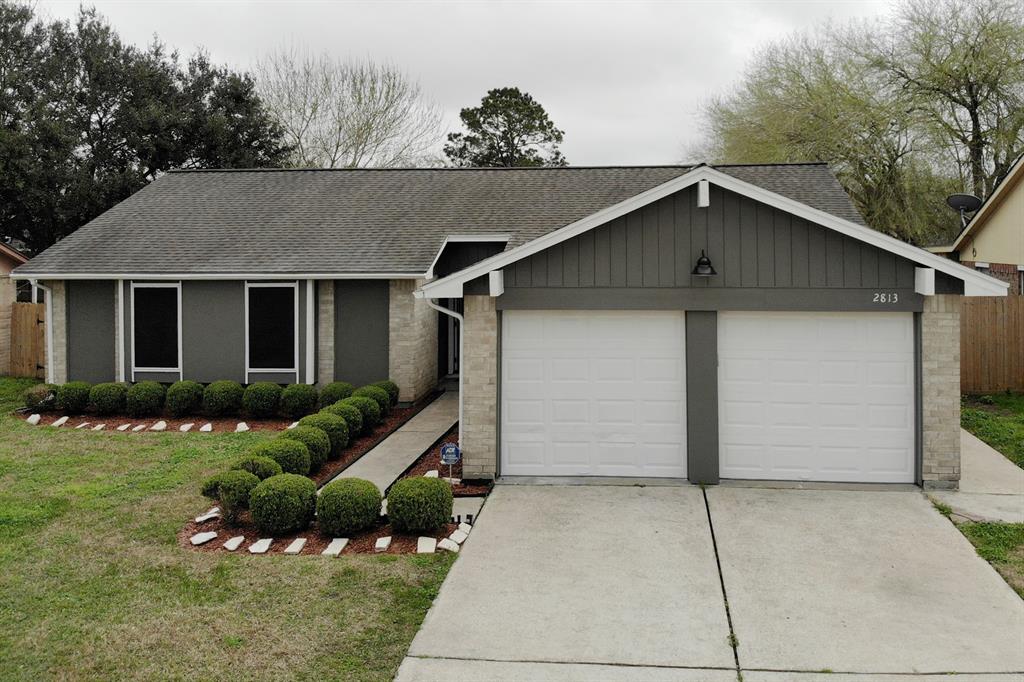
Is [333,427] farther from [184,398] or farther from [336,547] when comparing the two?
[184,398]

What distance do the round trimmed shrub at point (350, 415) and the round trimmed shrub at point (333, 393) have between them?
1789 millimetres

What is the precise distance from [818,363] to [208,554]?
21.9ft

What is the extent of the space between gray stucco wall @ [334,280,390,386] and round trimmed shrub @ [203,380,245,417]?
1851 millimetres

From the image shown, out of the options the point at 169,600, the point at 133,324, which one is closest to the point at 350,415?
the point at 169,600

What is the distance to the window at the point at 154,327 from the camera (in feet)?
47.6

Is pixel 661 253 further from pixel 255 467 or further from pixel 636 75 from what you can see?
pixel 636 75

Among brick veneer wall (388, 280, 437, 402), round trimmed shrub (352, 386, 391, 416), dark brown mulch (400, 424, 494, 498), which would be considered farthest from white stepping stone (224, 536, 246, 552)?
brick veneer wall (388, 280, 437, 402)

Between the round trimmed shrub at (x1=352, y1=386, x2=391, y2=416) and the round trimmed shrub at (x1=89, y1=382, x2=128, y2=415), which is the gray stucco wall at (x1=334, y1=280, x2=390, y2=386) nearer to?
the round trimmed shrub at (x1=352, y1=386, x2=391, y2=416)

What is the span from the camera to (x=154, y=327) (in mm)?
14539

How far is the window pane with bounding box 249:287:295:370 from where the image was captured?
1422 centimetres

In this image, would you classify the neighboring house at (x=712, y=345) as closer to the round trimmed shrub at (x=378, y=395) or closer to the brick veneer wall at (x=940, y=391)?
the brick veneer wall at (x=940, y=391)

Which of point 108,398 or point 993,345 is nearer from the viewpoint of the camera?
point 108,398

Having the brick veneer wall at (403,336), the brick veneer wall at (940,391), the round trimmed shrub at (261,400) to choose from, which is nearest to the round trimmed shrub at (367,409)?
the round trimmed shrub at (261,400)

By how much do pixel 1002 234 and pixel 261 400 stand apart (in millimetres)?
16347
